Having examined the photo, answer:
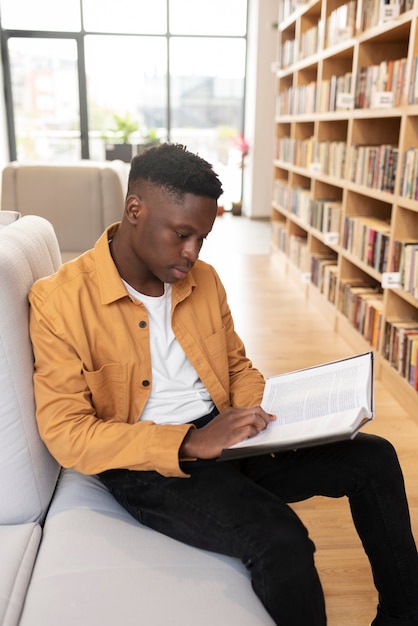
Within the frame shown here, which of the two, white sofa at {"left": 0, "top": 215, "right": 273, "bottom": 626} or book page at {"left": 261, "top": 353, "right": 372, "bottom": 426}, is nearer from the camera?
white sofa at {"left": 0, "top": 215, "right": 273, "bottom": 626}

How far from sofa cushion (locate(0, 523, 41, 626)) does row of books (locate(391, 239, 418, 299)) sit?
182cm

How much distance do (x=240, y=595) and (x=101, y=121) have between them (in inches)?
289

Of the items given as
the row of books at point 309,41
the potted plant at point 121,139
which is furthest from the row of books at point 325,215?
the potted plant at point 121,139

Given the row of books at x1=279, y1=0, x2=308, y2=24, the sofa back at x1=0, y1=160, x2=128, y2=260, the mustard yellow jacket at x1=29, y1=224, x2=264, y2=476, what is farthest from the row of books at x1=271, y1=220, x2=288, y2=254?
the mustard yellow jacket at x1=29, y1=224, x2=264, y2=476

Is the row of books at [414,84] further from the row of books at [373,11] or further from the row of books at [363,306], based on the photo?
the row of books at [363,306]

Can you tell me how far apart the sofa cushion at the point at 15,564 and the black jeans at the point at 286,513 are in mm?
166

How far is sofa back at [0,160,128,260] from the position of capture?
3129 mm

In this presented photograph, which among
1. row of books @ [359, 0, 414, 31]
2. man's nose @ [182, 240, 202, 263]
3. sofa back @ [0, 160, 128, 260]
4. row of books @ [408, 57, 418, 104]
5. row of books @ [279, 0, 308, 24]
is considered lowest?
sofa back @ [0, 160, 128, 260]

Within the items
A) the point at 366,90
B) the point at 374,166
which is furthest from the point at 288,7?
the point at 374,166

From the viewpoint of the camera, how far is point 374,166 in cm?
288

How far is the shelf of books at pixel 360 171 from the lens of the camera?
2.48 meters

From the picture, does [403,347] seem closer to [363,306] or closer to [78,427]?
[363,306]

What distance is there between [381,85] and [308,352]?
1.34 meters

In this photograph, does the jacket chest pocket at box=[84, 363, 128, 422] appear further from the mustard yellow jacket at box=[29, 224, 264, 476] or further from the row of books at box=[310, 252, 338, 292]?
the row of books at box=[310, 252, 338, 292]
